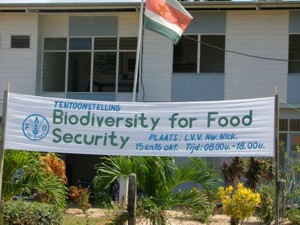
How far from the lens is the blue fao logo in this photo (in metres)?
9.21

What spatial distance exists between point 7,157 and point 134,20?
12.4 metres

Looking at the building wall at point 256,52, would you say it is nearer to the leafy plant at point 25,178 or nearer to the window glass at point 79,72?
the window glass at point 79,72

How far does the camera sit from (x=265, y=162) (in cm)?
1494

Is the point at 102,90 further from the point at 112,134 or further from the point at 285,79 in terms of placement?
the point at 112,134

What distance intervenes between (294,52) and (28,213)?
1401cm

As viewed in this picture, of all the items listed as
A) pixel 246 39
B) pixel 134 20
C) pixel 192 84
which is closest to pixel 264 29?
pixel 246 39

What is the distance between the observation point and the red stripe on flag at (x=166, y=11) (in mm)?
14016

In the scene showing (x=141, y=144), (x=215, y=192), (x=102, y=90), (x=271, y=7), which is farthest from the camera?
(x=102, y=90)

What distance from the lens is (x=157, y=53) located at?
70.0 feet

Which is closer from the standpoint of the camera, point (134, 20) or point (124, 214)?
point (124, 214)

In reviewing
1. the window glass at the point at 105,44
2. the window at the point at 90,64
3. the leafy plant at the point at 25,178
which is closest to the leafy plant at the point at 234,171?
the leafy plant at the point at 25,178

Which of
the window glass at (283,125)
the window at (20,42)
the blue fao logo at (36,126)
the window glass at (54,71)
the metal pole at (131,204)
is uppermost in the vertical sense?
the window at (20,42)

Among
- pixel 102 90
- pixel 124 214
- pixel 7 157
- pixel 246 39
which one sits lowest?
pixel 124 214

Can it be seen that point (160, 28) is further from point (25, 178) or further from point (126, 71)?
point (126, 71)
